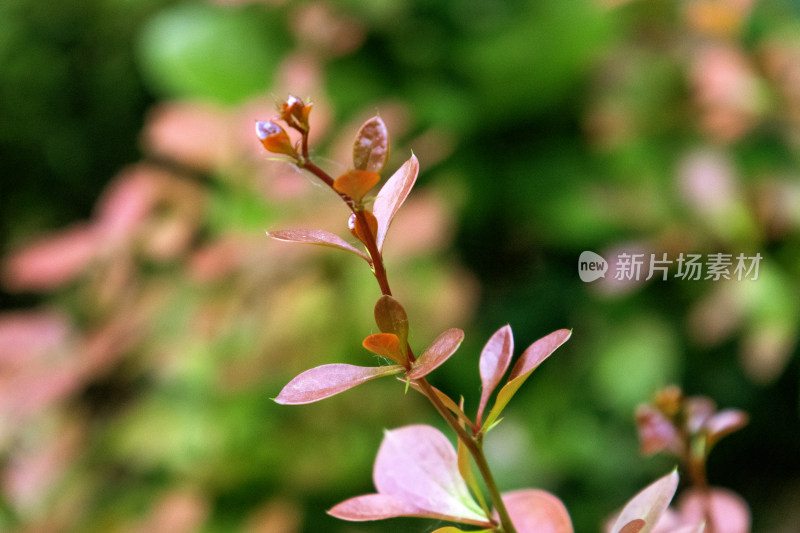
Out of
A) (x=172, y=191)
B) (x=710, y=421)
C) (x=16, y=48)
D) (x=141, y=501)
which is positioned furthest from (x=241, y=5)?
(x=710, y=421)

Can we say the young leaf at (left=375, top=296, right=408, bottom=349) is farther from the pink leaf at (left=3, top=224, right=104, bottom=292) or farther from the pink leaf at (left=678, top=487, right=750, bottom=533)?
the pink leaf at (left=3, top=224, right=104, bottom=292)

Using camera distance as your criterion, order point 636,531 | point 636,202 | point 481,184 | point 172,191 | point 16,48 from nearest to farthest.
Answer: point 636,531, point 172,191, point 636,202, point 481,184, point 16,48

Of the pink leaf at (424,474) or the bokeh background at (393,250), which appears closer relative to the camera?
the pink leaf at (424,474)

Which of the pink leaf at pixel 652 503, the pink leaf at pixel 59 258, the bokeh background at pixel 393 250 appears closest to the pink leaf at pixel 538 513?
the pink leaf at pixel 652 503

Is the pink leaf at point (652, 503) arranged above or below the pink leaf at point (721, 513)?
above

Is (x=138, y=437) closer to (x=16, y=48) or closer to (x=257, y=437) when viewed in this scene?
(x=257, y=437)

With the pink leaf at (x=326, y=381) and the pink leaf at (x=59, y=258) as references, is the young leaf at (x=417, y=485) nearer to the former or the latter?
the pink leaf at (x=326, y=381)
